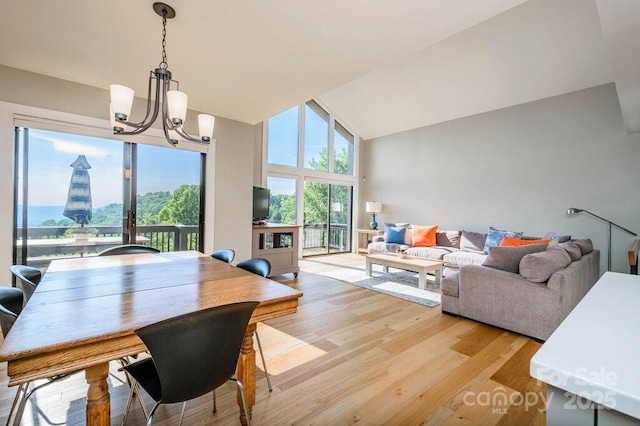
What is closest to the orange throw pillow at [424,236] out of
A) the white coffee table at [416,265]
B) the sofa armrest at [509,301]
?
the white coffee table at [416,265]

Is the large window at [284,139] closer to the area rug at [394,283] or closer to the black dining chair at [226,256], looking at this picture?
the area rug at [394,283]

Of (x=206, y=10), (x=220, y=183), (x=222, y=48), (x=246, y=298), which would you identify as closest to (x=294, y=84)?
(x=222, y=48)

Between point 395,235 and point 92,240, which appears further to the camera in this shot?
point 395,235

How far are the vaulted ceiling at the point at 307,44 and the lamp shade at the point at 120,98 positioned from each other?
29.1 inches

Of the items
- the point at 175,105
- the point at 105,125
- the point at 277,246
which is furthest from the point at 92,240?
the point at 175,105

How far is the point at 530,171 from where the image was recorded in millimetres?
5016

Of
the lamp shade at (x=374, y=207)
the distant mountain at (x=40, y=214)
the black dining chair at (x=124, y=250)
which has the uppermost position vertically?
the lamp shade at (x=374, y=207)

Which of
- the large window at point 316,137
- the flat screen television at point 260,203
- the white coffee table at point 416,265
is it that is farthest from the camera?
the large window at point 316,137

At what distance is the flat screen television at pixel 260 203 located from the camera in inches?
190

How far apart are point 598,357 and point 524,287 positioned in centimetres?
256

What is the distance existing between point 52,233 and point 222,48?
277 centimetres

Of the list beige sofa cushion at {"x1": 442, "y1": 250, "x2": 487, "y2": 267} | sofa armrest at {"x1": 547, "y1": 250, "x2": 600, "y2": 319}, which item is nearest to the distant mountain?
sofa armrest at {"x1": 547, "y1": 250, "x2": 600, "y2": 319}

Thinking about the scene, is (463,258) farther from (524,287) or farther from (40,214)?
(40,214)

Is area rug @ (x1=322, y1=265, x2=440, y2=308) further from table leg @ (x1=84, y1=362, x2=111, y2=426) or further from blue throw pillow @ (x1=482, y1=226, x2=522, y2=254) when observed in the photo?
table leg @ (x1=84, y1=362, x2=111, y2=426)
